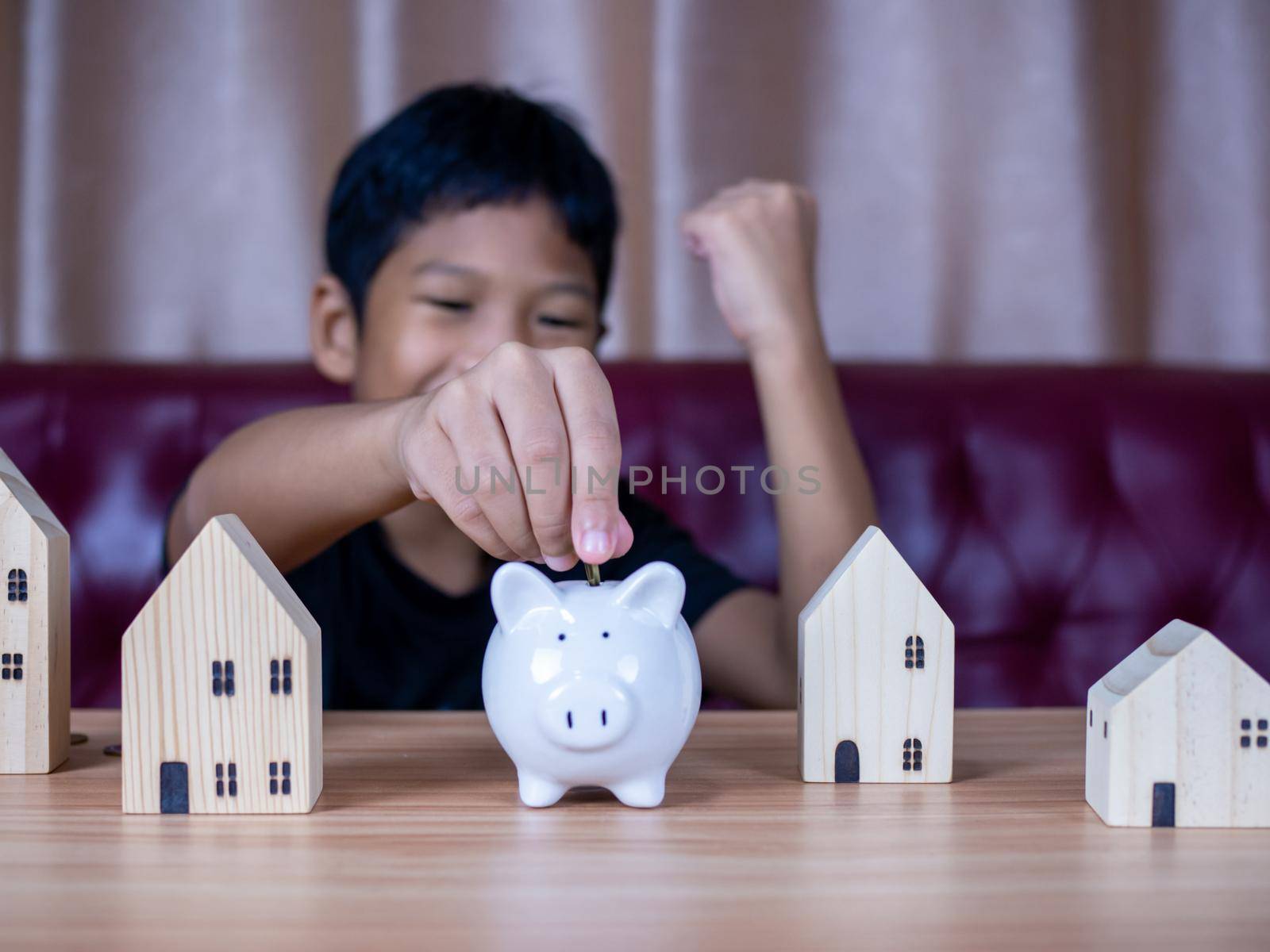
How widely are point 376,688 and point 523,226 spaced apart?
1.67 ft

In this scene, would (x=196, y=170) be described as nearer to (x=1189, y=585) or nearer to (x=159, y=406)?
(x=159, y=406)

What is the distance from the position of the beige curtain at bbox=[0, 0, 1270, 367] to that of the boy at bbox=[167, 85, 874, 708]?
0.34 metres

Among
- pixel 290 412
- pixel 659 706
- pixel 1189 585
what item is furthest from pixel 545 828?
pixel 1189 585

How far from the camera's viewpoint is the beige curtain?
161 centimetres

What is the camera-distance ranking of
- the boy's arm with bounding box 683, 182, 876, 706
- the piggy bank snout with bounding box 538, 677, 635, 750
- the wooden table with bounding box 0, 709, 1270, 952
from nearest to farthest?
1. the wooden table with bounding box 0, 709, 1270, 952
2. the piggy bank snout with bounding box 538, 677, 635, 750
3. the boy's arm with bounding box 683, 182, 876, 706

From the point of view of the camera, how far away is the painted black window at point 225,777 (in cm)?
58

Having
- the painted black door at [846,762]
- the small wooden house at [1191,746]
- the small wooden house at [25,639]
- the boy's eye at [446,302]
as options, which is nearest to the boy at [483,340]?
the boy's eye at [446,302]

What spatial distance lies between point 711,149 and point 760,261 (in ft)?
1.51

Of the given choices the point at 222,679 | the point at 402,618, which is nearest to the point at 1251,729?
the point at 222,679

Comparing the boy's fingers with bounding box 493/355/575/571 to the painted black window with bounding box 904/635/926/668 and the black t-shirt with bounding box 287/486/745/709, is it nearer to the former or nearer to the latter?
the painted black window with bounding box 904/635/926/668

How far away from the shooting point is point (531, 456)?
1.99 ft

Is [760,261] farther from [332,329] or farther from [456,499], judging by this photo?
[456,499]

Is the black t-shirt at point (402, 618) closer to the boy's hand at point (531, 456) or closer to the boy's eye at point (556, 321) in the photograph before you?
the boy's eye at point (556, 321)

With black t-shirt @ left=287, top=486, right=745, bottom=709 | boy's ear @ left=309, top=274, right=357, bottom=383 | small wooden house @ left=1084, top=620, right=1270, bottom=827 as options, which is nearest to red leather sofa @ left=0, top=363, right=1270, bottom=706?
boy's ear @ left=309, top=274, right=357, bottom=383
